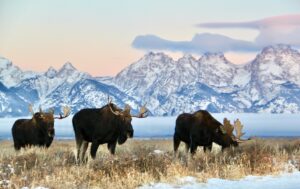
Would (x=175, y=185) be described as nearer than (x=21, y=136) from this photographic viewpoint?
Yes

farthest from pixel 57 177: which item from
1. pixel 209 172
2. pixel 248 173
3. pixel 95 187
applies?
pixel 248 173

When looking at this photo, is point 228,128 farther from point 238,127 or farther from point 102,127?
point 102,127

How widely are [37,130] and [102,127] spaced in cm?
548

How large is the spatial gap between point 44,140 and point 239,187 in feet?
38.1


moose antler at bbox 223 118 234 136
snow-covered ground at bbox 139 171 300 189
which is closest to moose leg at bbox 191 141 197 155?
moose antler at bbox 223 118 234 136

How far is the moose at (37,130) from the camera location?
23.6 metres

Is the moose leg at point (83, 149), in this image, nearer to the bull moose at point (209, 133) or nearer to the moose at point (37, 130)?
the moose at point (37, 130)

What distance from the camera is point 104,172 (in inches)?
599

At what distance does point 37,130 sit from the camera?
24.3 m

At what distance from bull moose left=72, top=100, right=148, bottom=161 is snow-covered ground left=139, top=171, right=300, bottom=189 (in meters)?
→ 5.35

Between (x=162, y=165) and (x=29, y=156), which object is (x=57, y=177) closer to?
(x=162, y=165)

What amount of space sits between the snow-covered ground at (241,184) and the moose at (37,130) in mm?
9701

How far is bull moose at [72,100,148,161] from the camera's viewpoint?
65.0 ft

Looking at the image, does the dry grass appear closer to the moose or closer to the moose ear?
the moose
